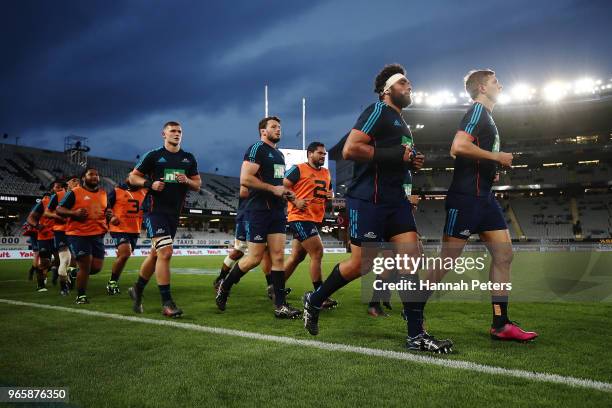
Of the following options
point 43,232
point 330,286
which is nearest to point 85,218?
point 43,232

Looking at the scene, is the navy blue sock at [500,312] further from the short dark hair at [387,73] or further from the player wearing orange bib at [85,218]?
the player wearing orange bib at [85,218]

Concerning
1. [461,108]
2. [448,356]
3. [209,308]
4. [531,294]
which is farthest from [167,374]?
[461,108]

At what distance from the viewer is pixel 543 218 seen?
47.1 m

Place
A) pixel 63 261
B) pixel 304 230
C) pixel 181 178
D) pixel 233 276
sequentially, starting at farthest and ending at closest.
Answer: pixel 63 261 → pixel 304 230 → pixel 233 276 → pixel 181 178

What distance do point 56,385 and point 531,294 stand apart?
760 centimetres

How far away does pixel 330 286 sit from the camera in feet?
13.1

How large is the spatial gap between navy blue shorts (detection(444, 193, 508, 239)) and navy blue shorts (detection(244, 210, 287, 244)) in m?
2.34

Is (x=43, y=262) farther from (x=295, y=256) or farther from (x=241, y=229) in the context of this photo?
(x=295, y=256)

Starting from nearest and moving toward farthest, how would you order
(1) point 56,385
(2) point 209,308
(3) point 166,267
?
A: (1) point 56,385, (3) point 166,267, (2) point 209,308

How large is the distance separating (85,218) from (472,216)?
5799 millimetres

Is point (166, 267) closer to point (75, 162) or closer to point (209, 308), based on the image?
point (209, 308)

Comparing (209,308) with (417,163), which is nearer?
(417,163)

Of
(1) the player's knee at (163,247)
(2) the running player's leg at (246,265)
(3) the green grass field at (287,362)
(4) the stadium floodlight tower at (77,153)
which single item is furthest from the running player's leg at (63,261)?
(4) the stadium floodlight tower at (77,153)

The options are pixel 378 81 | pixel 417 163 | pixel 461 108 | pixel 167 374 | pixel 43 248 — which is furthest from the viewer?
pixel 461 108
